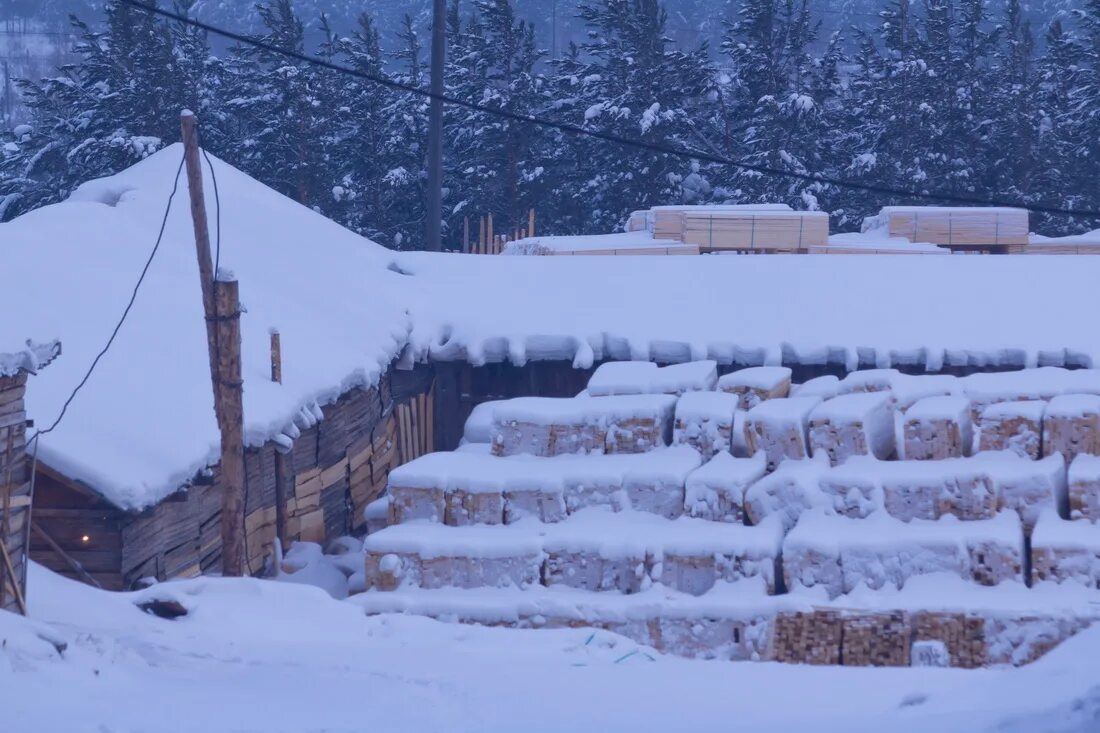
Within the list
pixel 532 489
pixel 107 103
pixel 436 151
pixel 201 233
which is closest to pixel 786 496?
pixel 532 489

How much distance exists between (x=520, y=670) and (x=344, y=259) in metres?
10.8

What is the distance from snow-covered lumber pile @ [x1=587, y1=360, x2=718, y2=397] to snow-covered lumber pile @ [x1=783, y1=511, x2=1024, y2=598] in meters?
3.06

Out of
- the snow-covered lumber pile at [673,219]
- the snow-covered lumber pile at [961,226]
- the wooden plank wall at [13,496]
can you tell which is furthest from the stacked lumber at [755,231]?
the wooden plank wall at [13,496]

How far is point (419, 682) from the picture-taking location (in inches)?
259

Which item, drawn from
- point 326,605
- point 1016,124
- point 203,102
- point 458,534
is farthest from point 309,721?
point 1016,124

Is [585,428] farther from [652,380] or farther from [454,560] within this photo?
[454,560]

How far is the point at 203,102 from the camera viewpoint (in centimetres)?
3950

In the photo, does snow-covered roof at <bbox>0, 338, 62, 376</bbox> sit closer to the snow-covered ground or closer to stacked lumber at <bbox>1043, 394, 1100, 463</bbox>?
the snow-covered ground

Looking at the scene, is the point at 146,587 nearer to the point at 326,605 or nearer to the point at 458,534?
the point at 326,605

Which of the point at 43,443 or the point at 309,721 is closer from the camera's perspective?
the point at 309,721

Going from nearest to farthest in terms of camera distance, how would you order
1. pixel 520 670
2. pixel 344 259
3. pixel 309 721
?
pixel 309 721
pixel 520 670
pixel 344 259

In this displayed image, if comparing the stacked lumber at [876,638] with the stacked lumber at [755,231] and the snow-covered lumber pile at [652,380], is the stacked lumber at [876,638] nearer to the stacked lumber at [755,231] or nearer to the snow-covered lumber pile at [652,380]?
the snow-covered lumber pile at [652,380]

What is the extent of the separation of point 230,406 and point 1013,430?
6.70 meters

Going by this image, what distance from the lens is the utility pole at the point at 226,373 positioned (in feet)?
29.6
